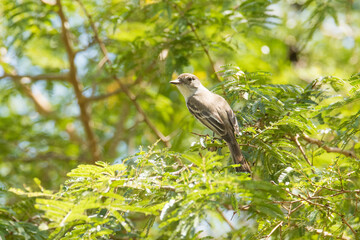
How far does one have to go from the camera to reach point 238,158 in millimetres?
3742

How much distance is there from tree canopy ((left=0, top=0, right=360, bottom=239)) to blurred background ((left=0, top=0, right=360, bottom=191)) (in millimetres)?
34

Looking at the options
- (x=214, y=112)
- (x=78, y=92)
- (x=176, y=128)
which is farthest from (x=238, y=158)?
(x=78, y=92)

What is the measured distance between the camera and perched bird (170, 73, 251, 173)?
3.85 m

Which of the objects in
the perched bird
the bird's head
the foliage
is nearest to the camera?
the foliage

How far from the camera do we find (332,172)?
3322 millimetres

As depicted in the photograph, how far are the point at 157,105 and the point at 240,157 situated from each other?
4.30 metres

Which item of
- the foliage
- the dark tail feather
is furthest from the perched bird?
the foliage

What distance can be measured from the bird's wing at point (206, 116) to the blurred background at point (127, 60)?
9.9 inches

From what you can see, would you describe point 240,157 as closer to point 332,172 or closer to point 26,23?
point 332,172

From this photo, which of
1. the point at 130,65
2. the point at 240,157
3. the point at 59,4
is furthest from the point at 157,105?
the point at 240,157

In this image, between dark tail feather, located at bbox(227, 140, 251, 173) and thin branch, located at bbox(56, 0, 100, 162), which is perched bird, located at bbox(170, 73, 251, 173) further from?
thin branch, located at bbox(56, 0, 100, 162)

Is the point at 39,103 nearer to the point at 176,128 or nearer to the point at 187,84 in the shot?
the point at 176,128

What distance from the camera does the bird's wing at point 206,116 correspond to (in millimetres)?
4339

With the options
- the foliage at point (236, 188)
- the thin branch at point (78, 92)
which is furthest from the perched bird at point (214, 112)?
the thin branch at point (78, 92)
